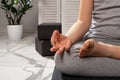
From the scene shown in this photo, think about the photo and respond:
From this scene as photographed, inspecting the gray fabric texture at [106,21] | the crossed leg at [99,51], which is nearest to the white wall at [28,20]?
the gray fabric texture at [106,21]

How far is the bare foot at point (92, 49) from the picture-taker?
79 centimetres

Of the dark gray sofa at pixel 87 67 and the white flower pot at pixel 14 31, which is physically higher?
the dark gray sofa at pixel 87 67

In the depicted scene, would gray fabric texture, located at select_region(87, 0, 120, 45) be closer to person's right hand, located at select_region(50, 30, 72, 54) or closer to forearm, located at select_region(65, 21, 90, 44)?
forearm, located at select_region(65, 21, 90, 44)

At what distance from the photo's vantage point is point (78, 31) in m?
1.08

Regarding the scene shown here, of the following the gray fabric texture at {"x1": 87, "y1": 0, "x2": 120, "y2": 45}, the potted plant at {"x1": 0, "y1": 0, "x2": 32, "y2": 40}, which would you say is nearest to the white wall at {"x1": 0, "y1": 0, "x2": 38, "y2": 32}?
the potted plant at {"x1": 0, "y1": 0, "x2": 32, "y2": 40}

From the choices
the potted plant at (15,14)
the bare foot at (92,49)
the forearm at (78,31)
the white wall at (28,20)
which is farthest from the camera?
the white wall at (28,20)

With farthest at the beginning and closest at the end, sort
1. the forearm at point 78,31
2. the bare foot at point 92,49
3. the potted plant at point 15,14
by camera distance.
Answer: the potted plant at point 15,14
the forearm at point 78,31
the bare foot at point 92,49

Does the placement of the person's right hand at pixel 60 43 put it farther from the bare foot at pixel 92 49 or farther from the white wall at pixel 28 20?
the white wall at pixel 28 20

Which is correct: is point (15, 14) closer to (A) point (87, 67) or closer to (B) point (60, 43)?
(B) point (60, 43)

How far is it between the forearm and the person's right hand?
0.08 meters

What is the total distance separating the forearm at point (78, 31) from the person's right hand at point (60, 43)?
83 mm

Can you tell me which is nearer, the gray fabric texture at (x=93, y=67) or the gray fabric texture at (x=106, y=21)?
the gray fabric texture at (x=93, y=67)

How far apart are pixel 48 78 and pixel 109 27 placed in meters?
0.74

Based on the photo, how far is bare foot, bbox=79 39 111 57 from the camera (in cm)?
79
